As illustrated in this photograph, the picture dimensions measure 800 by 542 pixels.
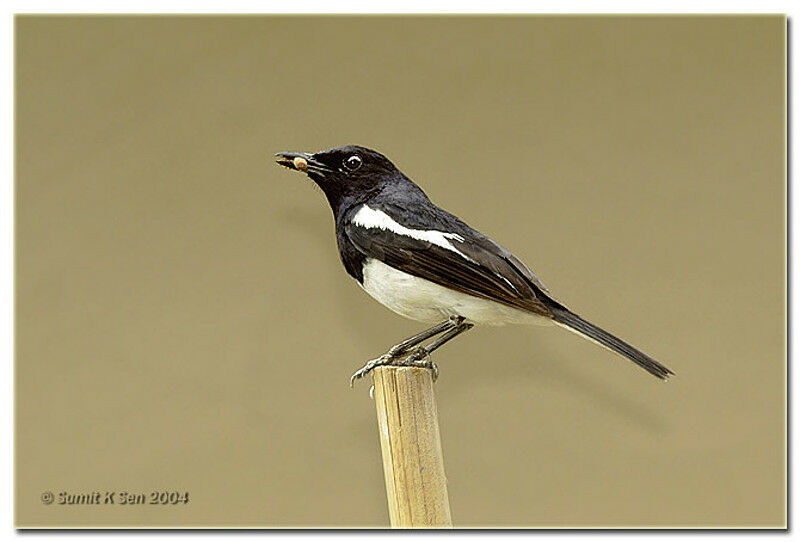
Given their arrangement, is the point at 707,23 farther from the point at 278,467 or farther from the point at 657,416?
the point at 278,467

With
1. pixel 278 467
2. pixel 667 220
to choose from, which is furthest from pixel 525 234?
pixel 278 467

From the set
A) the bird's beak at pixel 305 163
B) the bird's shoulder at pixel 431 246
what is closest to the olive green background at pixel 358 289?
the bird's beak at pixel 305 163

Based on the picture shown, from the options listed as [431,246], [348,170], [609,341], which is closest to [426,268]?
[431,246]

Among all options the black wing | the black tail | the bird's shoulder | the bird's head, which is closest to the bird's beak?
the bird's head

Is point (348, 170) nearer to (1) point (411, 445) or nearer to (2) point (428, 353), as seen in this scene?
(2) point (428, 353)

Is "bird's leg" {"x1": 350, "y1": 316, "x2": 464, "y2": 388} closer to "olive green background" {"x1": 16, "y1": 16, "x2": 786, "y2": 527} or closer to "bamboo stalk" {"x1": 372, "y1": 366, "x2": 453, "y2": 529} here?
"bamboo stalk" {"x1": 372, "y1": 366, "x2": 453, "y2": 529}

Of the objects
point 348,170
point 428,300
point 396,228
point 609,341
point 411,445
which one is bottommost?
point 411,445

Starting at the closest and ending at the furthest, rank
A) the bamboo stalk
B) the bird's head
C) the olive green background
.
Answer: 1. the bamboo stalk
2. the bird's head
3. the olive green background
